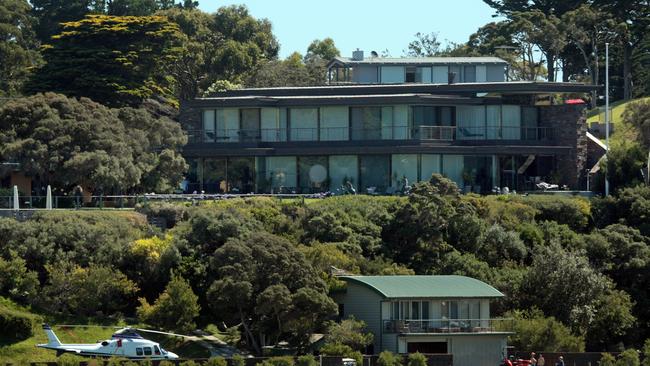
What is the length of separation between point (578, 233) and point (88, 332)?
88.7 ft

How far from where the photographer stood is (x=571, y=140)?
89.6 metres

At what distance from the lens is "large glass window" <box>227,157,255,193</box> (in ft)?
291

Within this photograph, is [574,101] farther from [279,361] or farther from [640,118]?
[279,361]

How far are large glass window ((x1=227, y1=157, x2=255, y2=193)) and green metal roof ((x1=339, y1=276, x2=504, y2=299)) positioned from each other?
19.4 metres

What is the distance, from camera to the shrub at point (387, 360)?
6256 centimetres

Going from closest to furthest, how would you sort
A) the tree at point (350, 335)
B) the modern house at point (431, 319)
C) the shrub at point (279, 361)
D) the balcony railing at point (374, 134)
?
the shrub at point (279, 361)
the tree at point (350, 335)
the modern house at point (431, 319)
the balcony railing at point (374, 134)

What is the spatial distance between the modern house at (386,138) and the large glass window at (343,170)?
5 centimetres

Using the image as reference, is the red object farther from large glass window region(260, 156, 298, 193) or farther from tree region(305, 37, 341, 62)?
tree region(305, 37, 341, 62)

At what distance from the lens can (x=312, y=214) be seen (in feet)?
253

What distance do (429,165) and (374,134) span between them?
3766 mm

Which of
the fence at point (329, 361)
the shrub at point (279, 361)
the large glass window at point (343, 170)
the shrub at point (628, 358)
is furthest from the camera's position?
the large glass window at point (343, 170)

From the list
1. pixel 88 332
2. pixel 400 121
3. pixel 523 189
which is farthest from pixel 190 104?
pixel 88 332

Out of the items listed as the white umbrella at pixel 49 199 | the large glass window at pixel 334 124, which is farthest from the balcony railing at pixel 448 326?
the large glass window at pixel 334 124

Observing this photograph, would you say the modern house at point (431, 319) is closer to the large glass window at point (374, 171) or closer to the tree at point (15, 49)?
the large glass window at point (374, 171)
